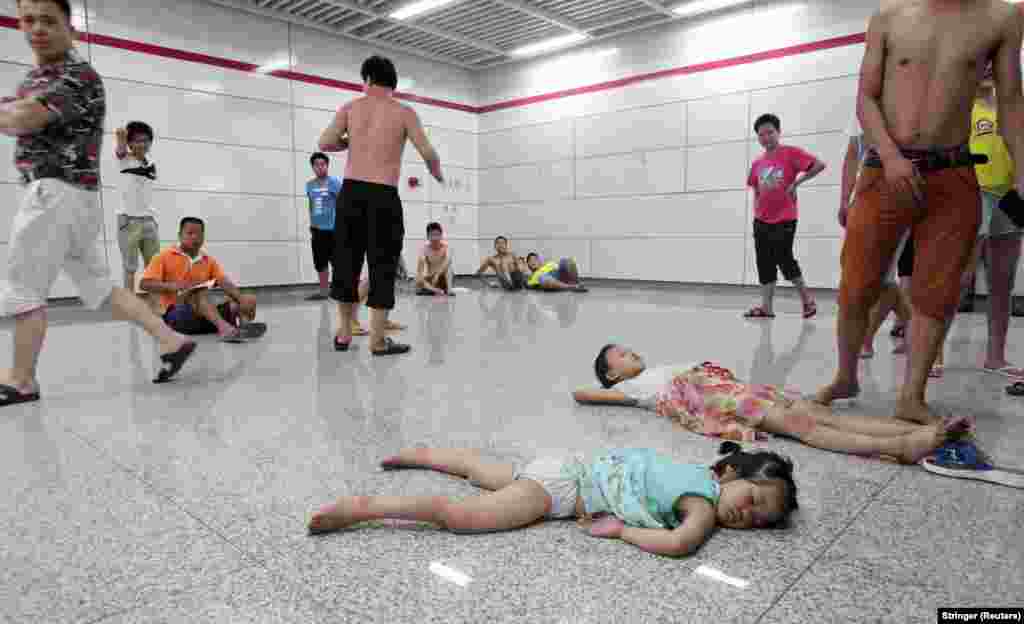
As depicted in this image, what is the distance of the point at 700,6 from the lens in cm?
838

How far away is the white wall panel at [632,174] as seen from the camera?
9.15 metres

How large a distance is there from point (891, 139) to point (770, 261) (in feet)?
12.2

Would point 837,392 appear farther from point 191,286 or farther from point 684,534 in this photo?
point 191,286

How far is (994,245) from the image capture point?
3109 mm

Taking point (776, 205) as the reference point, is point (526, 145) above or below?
above

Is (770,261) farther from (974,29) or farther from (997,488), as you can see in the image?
(997,488)

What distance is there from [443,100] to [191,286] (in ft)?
25.6

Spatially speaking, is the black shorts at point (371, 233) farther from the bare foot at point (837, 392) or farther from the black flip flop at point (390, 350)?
the bare foot at point (837, 392)

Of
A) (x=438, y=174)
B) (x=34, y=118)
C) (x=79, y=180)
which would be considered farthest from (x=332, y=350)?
(x=34, y=118)

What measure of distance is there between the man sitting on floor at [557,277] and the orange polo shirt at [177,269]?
5377 mm

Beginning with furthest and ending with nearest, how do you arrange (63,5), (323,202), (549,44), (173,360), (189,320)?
(549,44) → (323,202) → (189,320) → (173,360) → (63,5)

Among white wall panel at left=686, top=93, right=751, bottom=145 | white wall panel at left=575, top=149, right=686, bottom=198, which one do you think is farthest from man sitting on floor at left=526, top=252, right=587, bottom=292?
white wall panel at left=686, top=93, right=751, bottom=145

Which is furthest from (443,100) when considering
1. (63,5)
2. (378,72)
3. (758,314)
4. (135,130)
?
(63,5)

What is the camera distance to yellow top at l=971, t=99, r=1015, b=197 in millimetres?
3152
